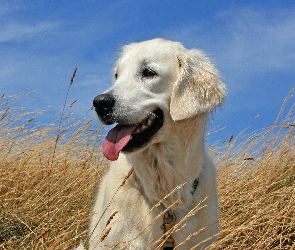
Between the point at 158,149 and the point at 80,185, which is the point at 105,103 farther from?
the point at 80,185

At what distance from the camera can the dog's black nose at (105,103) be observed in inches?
125

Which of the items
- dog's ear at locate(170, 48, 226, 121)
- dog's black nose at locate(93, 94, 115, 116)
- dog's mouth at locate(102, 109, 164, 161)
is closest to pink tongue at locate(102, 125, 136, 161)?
dog's mouth at locate(102, 109, 164, 161)

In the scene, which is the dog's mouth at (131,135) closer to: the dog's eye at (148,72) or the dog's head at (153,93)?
the dog's head at (153,93)

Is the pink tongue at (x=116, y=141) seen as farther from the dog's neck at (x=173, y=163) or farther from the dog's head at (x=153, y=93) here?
the dog's neck at (x=173, y=163)

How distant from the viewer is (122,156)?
346cm

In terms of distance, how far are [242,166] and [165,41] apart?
361 centimetres

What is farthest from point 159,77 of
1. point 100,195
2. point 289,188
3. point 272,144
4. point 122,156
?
point 272,144

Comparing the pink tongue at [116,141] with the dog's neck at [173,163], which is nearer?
the pink tongue at [116,141]

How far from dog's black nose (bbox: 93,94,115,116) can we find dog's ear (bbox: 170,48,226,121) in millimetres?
394

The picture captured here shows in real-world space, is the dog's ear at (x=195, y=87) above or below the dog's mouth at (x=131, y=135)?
above

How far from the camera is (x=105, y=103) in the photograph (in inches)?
125

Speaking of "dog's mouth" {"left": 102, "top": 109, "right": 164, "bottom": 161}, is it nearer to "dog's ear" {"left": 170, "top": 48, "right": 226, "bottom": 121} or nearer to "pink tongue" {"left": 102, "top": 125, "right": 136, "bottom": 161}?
"pink tongue" {"left": 102, "top": 125, "right": 136, "bottom": 161}

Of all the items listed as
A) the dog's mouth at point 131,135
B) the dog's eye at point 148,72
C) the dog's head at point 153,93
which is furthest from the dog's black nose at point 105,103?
the dog's eye at point 148,72

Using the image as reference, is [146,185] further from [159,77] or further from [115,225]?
[159,77]
